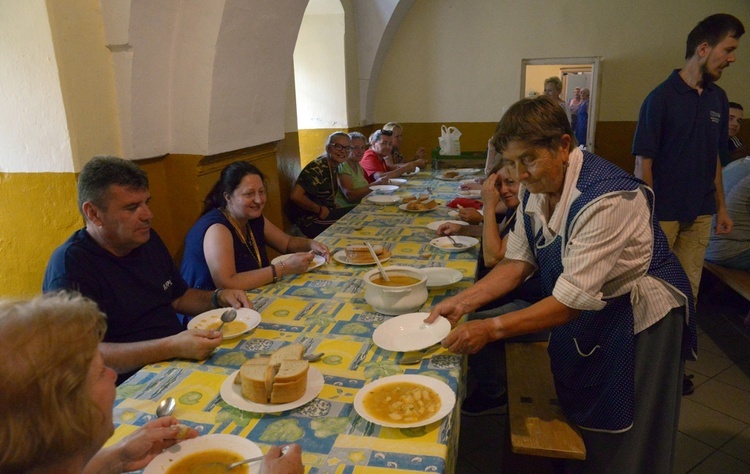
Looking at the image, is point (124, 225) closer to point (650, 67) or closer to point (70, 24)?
point (70, 24)

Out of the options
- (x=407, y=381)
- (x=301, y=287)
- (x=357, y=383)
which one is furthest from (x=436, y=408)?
(x=301, y=287)

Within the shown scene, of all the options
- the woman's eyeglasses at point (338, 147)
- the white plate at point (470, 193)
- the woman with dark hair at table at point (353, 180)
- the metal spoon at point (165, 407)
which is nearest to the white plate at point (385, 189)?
the woman with dark hair at table at point (353, 180)

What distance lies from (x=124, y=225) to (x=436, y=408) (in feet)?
4.31

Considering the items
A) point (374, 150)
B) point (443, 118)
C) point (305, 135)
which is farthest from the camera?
point (443, 118)

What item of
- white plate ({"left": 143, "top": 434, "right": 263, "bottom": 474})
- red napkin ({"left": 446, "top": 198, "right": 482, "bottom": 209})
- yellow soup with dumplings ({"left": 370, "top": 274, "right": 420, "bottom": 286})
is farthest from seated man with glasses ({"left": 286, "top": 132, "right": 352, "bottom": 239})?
white plate ({"left": 143, "top": 434, "right": 263, "bottom": 474})

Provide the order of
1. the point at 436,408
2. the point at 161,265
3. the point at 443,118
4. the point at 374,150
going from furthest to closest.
Answer: 1. the point at 443,118
2. the point at 374,150
3. the point at 161,265
4. the point at 436,408

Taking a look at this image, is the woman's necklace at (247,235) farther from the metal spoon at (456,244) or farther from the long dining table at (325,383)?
the metal spoon at (456,244)

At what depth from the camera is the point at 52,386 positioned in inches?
29.4

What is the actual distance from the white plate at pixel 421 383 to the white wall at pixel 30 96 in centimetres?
193

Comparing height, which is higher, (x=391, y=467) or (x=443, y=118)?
(x=443, y=118)

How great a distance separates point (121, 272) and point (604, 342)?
174 cm

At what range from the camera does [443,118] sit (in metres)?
7.90

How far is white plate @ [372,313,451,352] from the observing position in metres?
1.62

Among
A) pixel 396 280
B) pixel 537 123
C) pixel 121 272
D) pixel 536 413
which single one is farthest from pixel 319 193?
pixel 537 123
